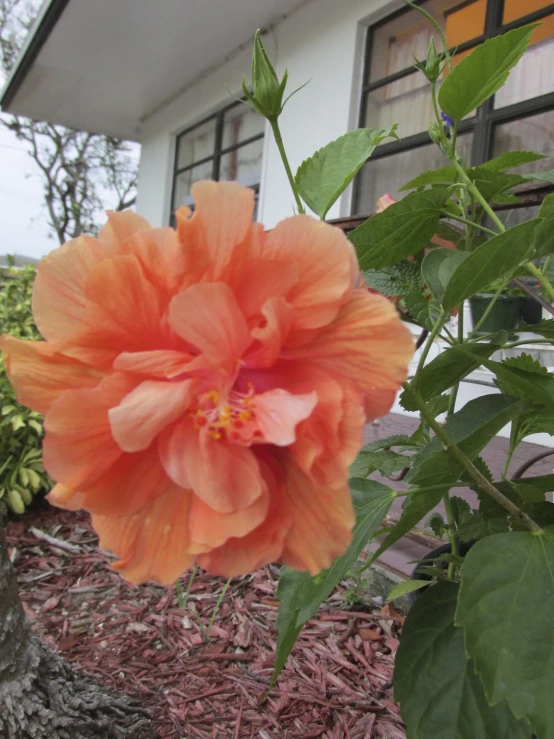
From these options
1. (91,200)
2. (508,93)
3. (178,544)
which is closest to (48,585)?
(178,544)

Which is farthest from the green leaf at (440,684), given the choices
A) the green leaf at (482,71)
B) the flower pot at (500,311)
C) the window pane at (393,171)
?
the window pane at (393,171)

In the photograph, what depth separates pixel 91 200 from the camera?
13820mm

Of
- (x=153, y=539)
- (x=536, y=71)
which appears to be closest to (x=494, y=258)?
(x=153, y=539)

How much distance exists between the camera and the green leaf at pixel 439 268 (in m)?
0.73

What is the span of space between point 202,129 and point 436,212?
271 inches

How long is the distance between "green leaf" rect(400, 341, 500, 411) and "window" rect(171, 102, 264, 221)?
5514 millimetres

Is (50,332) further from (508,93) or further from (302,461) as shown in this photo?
(508,93)

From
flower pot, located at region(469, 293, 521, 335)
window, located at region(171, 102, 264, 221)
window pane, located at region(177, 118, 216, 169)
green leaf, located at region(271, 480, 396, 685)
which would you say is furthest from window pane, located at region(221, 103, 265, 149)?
green leaf, located at region(271, 480, 396, 685)

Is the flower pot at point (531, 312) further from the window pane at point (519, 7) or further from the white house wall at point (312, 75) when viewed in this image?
the white house wall at point (312, 75)

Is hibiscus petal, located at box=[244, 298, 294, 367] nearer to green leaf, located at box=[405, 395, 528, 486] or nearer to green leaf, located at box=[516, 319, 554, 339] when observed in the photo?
green leaf, located at box=[405, 395, 528, 486]

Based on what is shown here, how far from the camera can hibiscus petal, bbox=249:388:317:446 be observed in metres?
0.40

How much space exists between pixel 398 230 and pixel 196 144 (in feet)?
23.1

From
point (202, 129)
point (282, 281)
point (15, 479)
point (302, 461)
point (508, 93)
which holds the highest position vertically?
point (202, 129)

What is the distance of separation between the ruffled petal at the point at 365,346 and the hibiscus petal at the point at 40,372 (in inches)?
7.8
